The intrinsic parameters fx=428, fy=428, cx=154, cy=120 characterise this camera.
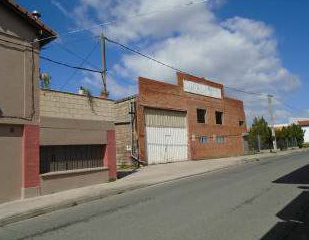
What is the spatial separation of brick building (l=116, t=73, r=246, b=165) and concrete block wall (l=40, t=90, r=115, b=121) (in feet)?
34.2

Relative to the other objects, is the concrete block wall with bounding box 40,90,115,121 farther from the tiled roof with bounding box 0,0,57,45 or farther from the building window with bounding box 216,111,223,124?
the building window with bounding box 216,111,223,124

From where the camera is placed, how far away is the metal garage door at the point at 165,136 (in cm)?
3156

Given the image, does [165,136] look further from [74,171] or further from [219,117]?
[74,171]

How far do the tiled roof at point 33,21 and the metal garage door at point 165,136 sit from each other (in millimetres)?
15112

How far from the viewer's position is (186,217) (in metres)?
9.84

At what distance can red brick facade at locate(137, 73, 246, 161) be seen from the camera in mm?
31344

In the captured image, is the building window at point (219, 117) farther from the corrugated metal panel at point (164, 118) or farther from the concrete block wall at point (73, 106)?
the concrete block wall at point (73, 106)

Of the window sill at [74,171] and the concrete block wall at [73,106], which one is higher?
the concrete block wall at [73,106]

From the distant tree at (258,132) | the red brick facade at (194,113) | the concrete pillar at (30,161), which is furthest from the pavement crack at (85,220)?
the distant tree at (258,132)

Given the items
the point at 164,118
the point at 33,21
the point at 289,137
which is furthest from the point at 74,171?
the point at 289,137

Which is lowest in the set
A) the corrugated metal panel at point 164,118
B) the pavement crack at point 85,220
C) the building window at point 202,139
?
the pavement crack at point 85,220

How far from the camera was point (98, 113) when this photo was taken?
1959cm

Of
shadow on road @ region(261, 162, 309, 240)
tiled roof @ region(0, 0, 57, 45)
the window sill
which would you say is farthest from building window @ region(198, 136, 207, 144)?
shadow on road @ region(261, 162, 309, 240)

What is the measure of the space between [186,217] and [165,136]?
76.7 feet
